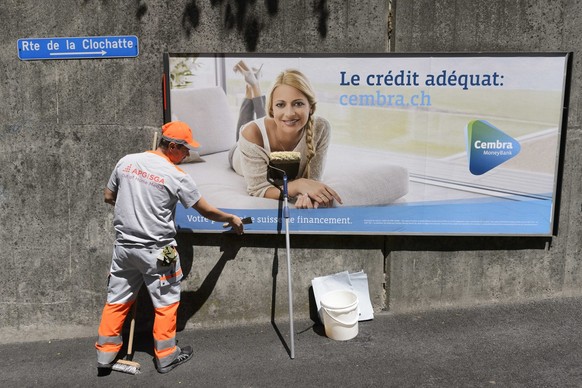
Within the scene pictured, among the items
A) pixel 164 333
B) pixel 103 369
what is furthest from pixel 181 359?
pixel 103 369

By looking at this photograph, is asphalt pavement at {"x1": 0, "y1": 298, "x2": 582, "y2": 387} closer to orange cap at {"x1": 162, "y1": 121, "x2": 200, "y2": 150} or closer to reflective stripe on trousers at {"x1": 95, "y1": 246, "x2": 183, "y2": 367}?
reflective stripe on trousers at {"x1": 95, "y1": 246, "x2": 183, "y2": 367}

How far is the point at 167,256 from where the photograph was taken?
4.33 metres

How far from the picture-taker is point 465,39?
16.0 feet

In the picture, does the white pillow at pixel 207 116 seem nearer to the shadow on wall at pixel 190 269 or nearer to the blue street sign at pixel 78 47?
the blue street sign at pixel 78 47

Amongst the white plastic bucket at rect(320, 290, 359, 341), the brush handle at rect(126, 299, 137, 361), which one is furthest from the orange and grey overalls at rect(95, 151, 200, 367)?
the white plastic bucket at rect(320, 290, 359, 341)

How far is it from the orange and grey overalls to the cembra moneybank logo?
2.54m

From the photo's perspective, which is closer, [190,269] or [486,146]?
[486,146]

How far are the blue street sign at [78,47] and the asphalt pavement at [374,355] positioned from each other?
2658 mm

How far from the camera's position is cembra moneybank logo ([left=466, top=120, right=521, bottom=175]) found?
4.91 meters

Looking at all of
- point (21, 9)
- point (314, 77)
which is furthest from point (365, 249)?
point (21, 9)

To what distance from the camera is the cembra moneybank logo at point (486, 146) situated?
4.91 meters

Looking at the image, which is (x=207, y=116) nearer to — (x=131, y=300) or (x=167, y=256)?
(x=167, y=256)

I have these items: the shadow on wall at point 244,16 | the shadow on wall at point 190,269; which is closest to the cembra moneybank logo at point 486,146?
the shadow on wall at point 244,16

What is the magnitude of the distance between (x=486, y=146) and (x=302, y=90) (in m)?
1.77
